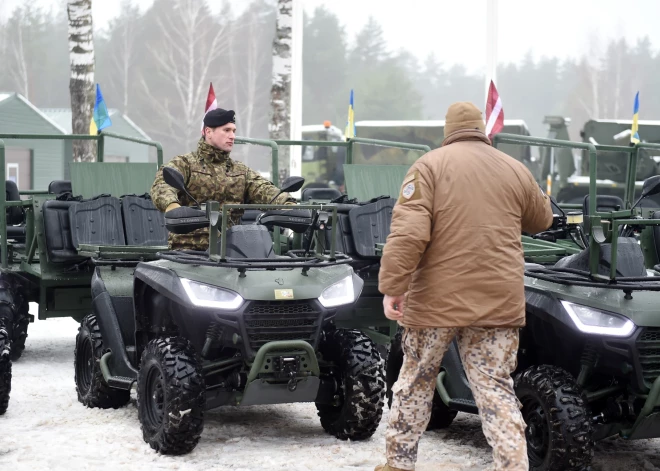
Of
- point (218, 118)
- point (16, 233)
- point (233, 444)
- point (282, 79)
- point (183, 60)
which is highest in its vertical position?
point (183, 60)

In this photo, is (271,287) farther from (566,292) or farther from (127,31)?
(127,31)

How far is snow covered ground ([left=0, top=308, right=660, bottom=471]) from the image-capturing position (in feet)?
17.5

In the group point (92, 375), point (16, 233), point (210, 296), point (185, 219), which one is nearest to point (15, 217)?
point (16, 233)

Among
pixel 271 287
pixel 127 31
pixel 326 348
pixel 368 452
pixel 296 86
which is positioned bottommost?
pixel 368 452

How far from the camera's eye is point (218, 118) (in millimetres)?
6332

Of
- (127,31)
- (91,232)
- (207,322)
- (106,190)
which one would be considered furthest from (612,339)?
(127,31)

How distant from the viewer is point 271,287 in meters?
5.46

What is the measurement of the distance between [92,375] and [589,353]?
9.54 feet

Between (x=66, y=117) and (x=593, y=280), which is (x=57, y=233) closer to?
(x=593, y=280)

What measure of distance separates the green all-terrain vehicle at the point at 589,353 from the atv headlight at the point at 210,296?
3.80ft

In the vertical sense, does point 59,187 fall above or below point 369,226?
above

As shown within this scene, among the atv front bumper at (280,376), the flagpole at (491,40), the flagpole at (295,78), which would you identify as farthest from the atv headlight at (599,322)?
the flagpole at (295,78)

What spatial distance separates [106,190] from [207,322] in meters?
3.44

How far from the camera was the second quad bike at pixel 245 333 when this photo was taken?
545cm
